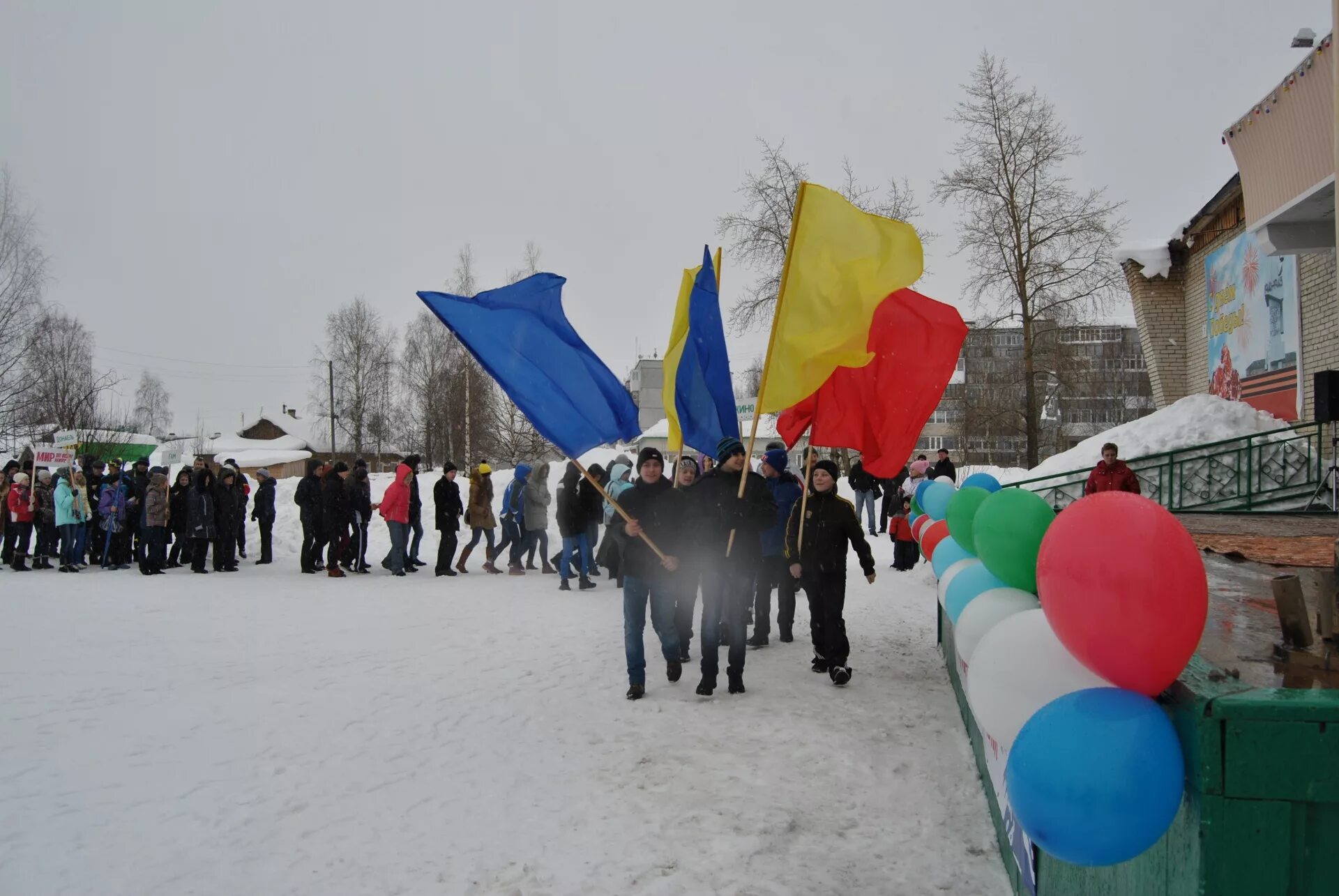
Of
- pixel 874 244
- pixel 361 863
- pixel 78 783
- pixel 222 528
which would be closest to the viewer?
pixel 361 863

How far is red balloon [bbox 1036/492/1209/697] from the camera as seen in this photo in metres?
1.81

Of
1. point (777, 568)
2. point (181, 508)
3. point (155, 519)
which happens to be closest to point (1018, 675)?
point (777, 568)

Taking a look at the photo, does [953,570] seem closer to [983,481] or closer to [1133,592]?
[983,481]

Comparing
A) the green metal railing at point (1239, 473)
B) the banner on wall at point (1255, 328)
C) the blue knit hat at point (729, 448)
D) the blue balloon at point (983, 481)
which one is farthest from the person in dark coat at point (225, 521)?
the banner on wall at point (1255, 328)

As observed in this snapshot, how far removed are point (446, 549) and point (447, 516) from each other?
575mm

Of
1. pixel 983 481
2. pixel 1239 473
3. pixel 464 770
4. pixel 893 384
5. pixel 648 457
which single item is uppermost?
pixel 893 384

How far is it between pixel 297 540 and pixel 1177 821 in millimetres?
17452

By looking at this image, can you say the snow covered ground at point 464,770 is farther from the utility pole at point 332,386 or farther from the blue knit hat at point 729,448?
the utility pole at point 332,386

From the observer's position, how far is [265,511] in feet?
48.2

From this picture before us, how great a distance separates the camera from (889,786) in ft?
14.5

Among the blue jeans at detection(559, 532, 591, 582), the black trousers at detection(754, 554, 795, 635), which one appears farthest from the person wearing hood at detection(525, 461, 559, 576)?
the black trousers at detection(754, 554, 795, 635)

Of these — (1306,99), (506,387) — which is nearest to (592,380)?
(506,387)

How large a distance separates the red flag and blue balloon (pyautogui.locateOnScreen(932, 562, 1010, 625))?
2.06 meters

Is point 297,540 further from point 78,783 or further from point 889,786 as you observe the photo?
point 889,786
